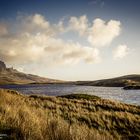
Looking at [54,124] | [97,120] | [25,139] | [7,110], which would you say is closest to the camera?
[25,139]

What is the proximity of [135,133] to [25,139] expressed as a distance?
33.9 ft

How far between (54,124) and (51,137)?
0.98 metres

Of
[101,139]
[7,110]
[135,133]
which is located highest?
[7,110]

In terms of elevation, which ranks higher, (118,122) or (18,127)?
(18,127)

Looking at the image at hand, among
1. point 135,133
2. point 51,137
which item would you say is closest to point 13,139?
point 51,137

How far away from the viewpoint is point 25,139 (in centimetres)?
457

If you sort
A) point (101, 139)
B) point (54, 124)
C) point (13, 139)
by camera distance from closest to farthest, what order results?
point (13, 139)
point (101, 139)
point (54, 124)

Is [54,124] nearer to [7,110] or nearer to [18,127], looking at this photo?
[18,127]

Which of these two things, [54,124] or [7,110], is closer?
[54,124]

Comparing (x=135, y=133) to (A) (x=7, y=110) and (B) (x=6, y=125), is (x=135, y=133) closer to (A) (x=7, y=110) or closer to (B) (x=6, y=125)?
(A) (x=7, y=110)

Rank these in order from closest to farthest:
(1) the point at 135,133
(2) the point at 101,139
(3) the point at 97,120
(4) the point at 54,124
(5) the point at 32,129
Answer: (2) the point at 101,139 < (5) the point at 32,129 < (4) the point at 54,124 < (1) the point at 135,133 < (3) the point at 97,120

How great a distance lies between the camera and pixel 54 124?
616 centimetres

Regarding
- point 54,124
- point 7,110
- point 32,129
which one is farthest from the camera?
point 7,110

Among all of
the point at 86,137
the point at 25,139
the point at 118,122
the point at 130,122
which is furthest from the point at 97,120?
the point at 25,139
